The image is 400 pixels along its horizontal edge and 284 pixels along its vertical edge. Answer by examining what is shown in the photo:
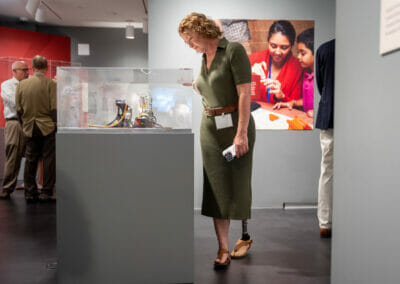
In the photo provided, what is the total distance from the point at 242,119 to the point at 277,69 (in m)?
2.01

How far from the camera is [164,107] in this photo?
7.07 ft

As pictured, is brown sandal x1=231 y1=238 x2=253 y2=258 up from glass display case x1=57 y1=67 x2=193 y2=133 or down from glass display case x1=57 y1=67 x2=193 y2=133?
down

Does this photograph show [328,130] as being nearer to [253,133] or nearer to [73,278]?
[253,133]

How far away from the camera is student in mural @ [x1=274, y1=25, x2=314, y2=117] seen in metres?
4.11

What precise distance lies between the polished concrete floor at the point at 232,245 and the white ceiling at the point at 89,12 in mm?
4278

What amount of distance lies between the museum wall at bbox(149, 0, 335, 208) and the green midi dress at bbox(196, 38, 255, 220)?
5.27 feet

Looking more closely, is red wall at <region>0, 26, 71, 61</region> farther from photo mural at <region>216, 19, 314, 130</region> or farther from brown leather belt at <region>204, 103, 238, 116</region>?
brown leather belt at <region>204, 103, 238, 116</region>

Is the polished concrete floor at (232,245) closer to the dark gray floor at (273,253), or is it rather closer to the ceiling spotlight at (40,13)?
the dark gray floor at (273,253)

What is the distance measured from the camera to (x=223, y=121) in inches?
92.8

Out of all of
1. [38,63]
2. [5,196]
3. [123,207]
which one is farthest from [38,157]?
[123,207]

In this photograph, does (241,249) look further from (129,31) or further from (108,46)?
(108,46)

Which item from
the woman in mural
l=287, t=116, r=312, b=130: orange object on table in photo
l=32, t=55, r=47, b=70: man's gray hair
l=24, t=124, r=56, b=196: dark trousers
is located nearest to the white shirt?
l=24, t=124, r=56, b=196: dark trousers

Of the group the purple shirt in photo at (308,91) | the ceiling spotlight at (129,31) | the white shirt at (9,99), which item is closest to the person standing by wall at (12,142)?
the white shirt at (9,99)

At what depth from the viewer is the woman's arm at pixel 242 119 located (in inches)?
89.6
